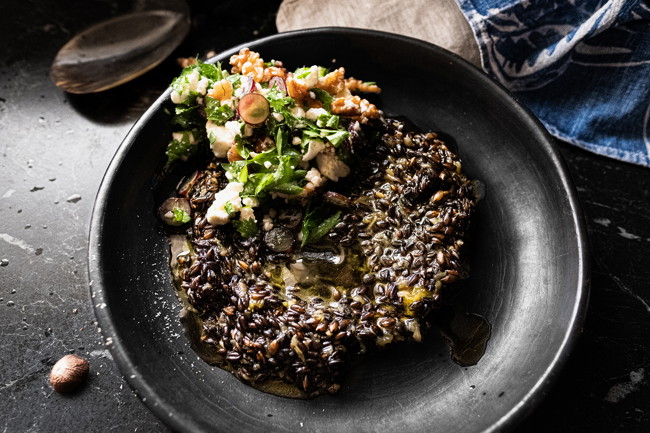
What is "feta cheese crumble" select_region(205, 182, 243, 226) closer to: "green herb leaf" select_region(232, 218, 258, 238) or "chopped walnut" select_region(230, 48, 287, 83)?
"green herb leaf" select_region(232, 218, 258, 238)

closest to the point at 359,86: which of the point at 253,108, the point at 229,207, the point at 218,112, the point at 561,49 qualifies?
the point at 253,108

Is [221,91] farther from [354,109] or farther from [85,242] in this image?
[85,242]

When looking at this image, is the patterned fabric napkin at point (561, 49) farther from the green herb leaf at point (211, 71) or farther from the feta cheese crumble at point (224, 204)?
the feta cheese crumble at point (224, 204)

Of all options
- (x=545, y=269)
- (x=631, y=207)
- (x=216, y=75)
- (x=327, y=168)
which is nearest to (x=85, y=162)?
(x=216, y=75)

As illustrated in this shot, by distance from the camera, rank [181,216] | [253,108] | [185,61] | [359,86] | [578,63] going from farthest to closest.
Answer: [185,61]
[578,63]
[359,86]
[181,216]
[253,108]

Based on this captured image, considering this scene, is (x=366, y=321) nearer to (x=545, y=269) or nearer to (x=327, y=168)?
(x=327, y=168)

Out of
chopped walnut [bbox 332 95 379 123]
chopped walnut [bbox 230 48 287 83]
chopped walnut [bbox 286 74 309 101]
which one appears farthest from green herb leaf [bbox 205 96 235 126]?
chopped walnut [bbox 332 95 379 123]
